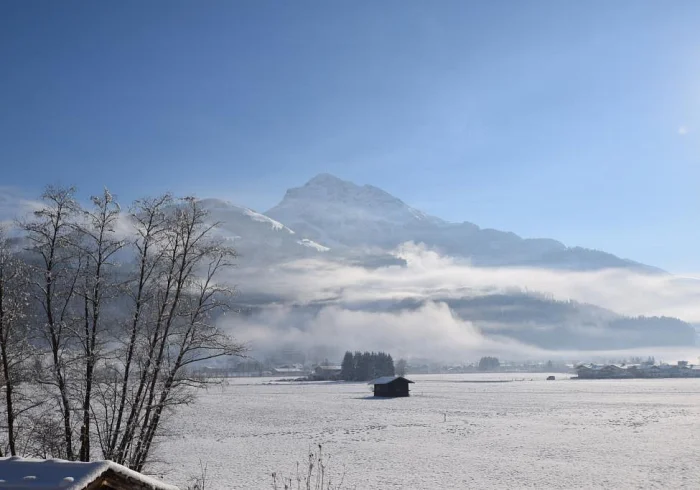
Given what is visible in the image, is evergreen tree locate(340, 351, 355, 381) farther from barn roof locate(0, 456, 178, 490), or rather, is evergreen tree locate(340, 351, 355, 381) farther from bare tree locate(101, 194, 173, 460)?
barn roof locate(0, 456, 178, 490)

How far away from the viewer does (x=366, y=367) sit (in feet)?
596

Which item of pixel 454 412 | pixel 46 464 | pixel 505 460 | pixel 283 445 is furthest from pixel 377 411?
pixel 46 464

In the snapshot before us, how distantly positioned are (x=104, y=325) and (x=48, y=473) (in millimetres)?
11325

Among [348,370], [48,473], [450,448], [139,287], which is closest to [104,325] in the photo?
[139,287]

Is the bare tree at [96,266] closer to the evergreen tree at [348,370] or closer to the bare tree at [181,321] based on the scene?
the bare tree at [181,321]

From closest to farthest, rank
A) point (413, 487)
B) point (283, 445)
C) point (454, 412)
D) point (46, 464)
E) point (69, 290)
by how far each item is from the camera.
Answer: point (46, 464) → point (69, 290) → point (413, 487) → point (283, 445) → point (454, 412)

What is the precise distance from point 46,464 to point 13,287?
13009mm

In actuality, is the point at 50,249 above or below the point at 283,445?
above

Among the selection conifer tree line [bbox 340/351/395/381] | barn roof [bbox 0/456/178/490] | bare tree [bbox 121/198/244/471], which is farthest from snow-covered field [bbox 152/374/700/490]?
conifer tree line [bbox 340/351/395/381]

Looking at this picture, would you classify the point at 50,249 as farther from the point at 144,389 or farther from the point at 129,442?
the point at 129,442

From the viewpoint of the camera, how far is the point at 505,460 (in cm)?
3059

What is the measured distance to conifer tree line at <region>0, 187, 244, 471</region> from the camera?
16.7 m

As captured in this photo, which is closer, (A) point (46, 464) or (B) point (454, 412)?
(A) point (46, 464)

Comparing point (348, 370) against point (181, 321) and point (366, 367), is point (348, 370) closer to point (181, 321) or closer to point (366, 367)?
point (366, 367)
